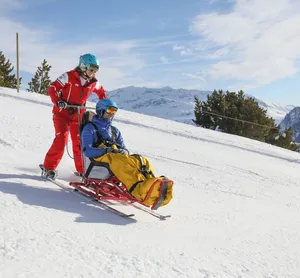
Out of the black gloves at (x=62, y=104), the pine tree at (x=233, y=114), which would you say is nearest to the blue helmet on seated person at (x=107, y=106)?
the black gloves at (x=62, y=104)

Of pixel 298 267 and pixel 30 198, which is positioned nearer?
pixel 298 267

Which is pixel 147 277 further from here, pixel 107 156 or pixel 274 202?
pixel 274 202

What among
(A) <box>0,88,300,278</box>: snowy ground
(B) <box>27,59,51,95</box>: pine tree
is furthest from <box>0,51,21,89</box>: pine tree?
(A) <box>0,88,300,278</box>: snowy ground

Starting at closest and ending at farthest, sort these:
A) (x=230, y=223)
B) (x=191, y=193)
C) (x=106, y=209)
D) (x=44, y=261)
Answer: (x=44, y=261) → (x=106, y=209) → (x=230, y=223) → (x=191, y=193)

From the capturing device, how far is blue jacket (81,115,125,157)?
5.22 metres

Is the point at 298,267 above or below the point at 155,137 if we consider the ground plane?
below

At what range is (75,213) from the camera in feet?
14.9

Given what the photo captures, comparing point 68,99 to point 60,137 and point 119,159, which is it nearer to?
point 60,137

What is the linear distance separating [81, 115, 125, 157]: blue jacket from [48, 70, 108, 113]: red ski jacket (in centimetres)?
72

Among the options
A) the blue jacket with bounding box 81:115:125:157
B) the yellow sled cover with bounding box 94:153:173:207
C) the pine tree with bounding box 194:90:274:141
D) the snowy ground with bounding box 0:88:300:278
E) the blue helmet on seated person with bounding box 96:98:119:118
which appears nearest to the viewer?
the snowy ground with bounding box 0:88:300:278

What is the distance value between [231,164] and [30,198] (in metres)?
6.35

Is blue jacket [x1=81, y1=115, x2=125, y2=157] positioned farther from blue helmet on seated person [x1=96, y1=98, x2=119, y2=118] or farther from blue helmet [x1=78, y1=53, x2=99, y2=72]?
blue helmet [x1=78, y1=53, x2=99, y2=72]

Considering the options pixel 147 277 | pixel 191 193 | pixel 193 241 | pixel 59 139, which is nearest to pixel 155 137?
pixel 191 193

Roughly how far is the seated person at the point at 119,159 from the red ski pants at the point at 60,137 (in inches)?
26.0
